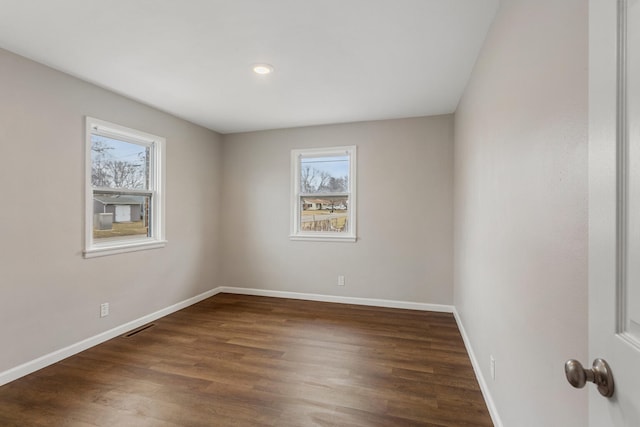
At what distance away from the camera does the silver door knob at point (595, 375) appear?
1.96 feet

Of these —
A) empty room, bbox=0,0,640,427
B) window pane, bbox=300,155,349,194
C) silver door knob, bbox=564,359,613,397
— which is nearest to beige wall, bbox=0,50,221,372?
empty room, bbox=0,0,640,427

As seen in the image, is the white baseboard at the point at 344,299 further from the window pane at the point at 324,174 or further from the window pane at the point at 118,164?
the window pane at the point at 118,164

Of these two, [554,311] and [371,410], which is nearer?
[554,311]

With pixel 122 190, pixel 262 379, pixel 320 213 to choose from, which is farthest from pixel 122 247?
pixel 320 213

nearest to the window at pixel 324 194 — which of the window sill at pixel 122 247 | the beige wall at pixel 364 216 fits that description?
the beige wall at pixel 364 216

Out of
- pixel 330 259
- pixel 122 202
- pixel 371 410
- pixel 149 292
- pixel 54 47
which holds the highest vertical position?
pixel 54 47

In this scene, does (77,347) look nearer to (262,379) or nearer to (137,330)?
(137,330)

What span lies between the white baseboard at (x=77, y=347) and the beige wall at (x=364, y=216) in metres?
1.23

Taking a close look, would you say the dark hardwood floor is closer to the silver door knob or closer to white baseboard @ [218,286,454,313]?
white baseboard @ [218,286,454,313]

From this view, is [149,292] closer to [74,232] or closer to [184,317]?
[184,317]

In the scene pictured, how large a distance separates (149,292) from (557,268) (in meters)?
3.82

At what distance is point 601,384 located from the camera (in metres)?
0.61

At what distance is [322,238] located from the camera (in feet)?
14.3

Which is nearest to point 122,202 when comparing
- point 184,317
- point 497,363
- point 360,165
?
Answer: point 184,317
